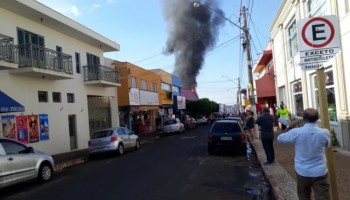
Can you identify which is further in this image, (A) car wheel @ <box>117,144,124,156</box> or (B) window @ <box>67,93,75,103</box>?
(B) window @ <box>67,93,75,103</box>

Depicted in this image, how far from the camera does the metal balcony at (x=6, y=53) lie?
16.8 meters

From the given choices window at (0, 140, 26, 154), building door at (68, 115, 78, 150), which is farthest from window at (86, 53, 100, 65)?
window at (0, 140, 26, 154)

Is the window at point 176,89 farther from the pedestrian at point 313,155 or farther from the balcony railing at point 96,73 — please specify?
the pedestrian at point 313,155

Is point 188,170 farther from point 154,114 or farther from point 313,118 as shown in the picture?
point 154,114

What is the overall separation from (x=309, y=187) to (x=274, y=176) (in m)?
5.14

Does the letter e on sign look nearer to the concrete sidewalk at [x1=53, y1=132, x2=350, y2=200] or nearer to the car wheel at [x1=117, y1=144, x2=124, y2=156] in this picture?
the concrete sidewalk at [x1=53, y1=132, x2=350, y2=200]

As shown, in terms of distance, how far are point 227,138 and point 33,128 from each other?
9801mm

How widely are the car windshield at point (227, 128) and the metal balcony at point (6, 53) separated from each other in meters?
9.15

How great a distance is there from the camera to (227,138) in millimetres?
17297

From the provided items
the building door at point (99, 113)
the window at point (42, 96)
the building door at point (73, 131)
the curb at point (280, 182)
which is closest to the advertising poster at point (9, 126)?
the window at point (42, 96)

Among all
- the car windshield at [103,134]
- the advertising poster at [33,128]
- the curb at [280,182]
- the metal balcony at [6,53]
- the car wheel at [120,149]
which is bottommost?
the curb at [280,182]

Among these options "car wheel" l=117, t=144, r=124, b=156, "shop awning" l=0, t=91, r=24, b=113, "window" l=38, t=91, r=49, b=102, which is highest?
"window" l=38, t=91, r=49, b=102

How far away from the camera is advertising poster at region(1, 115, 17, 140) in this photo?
59.4ft

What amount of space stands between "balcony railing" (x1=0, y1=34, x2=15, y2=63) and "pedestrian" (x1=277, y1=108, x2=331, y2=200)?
48.4 feet
